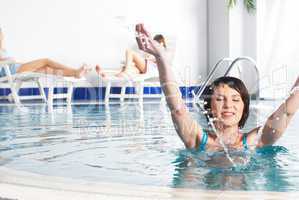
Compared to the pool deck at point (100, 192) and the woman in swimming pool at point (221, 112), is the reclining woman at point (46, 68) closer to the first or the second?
the woman in swimming pool at point (221, 112)

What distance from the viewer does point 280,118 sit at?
8.57 ft

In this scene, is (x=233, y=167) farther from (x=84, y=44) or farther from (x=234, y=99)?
(x=84, y=44)

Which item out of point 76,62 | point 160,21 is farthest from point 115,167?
point 160,21

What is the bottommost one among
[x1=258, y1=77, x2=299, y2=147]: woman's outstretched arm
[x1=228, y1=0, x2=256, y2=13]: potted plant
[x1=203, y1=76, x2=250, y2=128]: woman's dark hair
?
[x1=258, y1=77, x2=299, y2=147]: woman's outstretched arm

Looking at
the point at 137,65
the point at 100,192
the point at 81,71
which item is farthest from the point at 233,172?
the point at 137,65

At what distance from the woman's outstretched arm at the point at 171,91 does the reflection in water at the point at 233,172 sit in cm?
10

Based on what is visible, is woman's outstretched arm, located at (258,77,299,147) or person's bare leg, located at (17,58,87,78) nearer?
woman's outstretched arm, located at (258,77,299,147)

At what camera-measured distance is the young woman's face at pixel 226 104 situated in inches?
98.3

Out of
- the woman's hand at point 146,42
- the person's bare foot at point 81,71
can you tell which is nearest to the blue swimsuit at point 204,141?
the woman's hand at point 146,42

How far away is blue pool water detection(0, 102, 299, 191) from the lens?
217 centimetres

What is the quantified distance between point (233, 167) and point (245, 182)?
35cm

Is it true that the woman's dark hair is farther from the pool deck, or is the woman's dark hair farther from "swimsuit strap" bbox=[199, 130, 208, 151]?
the pool deck

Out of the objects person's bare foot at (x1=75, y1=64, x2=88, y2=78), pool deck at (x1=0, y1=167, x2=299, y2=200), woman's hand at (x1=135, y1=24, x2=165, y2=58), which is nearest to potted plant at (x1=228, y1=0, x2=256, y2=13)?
person's bare foot at (x1=75, y1=64, x2=88, y2=78)

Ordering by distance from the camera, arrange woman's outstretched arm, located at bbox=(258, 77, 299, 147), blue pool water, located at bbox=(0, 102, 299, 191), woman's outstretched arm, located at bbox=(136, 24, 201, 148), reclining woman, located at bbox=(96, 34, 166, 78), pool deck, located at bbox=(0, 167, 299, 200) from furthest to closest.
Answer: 1. reclining woman, located at bbox=(96, 34, 166, 78)
2. woman's outstretched arm, located at bbox=(258, 77, 299, 147)
3. woman's outstretched arm, located at bbox=(136, 24, 201, 148)
4. blue pool water, located at bbox=(0, 102, 299, 191)
5. pool deck, located at bbox=(0, 167, 299, 200)
